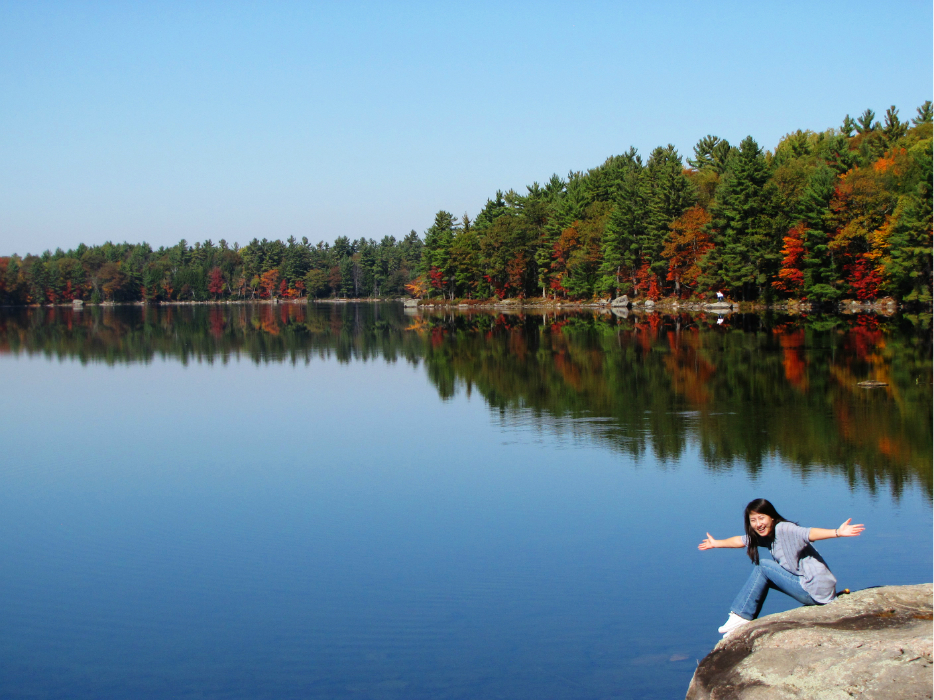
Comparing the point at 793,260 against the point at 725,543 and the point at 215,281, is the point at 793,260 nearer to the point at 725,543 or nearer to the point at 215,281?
the point at 725,543

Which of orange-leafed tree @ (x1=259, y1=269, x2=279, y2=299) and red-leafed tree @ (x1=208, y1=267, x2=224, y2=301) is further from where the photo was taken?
red-leafed tree @ (x1=208, y1=267, x2=224, y2=301)

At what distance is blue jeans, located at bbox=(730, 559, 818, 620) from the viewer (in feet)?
20.9

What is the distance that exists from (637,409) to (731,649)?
43.2ft

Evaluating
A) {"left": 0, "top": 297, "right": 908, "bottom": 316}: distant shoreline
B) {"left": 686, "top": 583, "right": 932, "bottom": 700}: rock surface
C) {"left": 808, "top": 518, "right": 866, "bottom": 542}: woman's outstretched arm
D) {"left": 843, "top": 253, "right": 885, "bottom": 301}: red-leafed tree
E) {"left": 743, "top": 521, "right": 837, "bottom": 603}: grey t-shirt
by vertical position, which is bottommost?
{"left": 686, "top": 583, "right": 932, "bottom": 700}: rock surface

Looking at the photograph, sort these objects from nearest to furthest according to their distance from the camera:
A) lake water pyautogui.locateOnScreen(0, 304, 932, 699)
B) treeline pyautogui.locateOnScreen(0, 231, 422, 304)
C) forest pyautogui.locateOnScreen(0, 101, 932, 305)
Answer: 1. lake water pyautogui.locateOnScreen(0, 304, 932, 699)
2. forest pyautogui.locateOnScreen(0, 101, 932, 305)
3. treeline pyautogui.locateOnScreen(0, 231, 422, 304)

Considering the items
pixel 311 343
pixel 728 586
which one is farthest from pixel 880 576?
pixel 311 343

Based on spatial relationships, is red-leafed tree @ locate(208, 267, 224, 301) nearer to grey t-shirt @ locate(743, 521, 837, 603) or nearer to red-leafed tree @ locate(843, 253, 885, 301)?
red-leafed tree @ locate(843, 253, 885, 301)

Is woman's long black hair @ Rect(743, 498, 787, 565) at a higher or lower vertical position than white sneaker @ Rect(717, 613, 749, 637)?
higher

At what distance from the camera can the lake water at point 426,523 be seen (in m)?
7.14

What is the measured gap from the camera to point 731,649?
5863 millimetres

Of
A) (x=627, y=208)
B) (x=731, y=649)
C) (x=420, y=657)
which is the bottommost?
(x=420, y=657)

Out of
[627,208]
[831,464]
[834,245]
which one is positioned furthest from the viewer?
[627,208]

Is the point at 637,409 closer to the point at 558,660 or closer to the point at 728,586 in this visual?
the point at 728,586

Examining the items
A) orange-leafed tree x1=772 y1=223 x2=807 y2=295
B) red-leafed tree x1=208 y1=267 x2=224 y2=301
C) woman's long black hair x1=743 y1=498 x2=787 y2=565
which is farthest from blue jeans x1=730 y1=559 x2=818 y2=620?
red-leafed tree x1=208 y1=267 x2=224 y2=301
